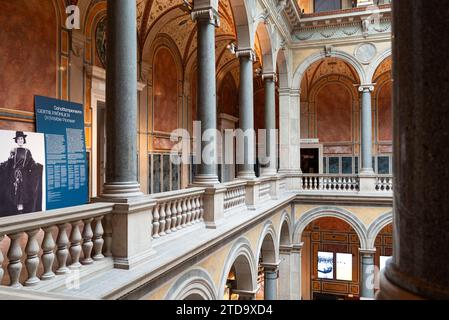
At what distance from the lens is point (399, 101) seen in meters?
1.66

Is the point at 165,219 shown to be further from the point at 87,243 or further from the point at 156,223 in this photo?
the point at 87,243

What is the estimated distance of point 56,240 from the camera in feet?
11.5

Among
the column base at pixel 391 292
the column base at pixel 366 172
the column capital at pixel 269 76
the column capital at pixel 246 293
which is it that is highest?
the column capital at pixel 269 76

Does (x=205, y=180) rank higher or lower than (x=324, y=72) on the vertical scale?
lower

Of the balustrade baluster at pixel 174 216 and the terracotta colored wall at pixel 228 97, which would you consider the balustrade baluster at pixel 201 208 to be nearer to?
the balustrade baluster at pixel 174 216

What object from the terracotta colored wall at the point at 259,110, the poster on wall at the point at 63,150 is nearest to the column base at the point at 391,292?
the poster on wall at the point at 63,150

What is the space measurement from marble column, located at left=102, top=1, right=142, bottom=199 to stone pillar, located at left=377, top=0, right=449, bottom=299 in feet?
10.6

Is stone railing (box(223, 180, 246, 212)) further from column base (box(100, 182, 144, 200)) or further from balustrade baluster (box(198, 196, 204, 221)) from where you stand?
column base (box(100, 182, 144, 200))

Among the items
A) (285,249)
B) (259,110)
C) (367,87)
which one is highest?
(259,110)

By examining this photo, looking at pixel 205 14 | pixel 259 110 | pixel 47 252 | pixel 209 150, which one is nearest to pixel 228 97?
pixel 259 110

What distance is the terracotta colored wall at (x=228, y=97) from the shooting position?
18.8 m

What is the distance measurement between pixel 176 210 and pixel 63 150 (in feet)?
11.8
